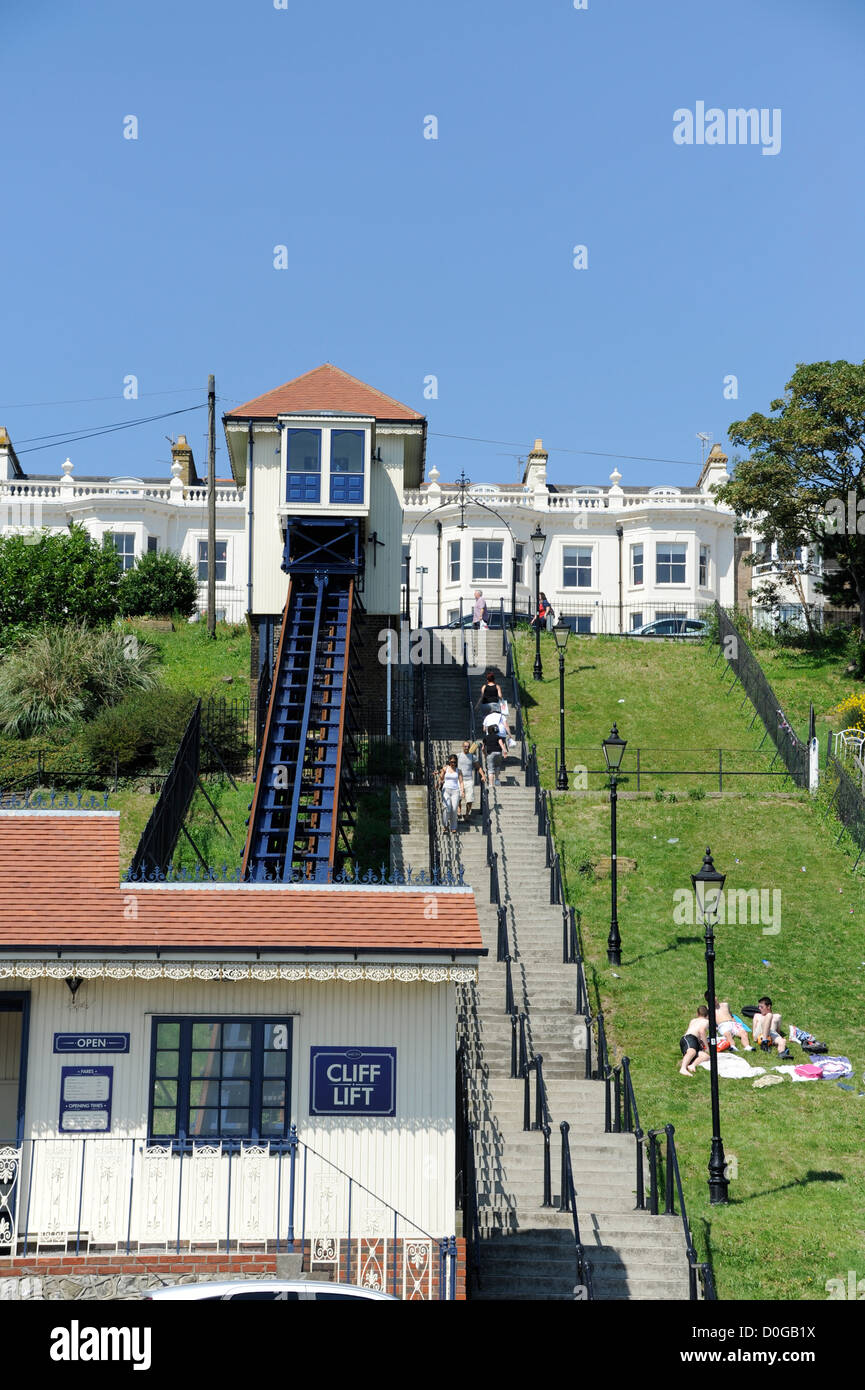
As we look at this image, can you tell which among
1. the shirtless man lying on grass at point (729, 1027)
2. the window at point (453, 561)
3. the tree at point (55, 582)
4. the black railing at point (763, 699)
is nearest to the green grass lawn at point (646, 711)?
the black railing at point (763, 699)

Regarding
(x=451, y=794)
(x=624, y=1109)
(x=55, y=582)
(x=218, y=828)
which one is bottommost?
(x=624, y=1109)

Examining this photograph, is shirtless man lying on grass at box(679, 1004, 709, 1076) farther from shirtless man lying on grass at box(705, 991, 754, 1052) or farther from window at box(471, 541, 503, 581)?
window at box(471, 541, 503, 581)

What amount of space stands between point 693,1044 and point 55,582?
30.3 m

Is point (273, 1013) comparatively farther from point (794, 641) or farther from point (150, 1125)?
point (794, 641)

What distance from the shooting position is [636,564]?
59938mm

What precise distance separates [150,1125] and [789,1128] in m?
8.75

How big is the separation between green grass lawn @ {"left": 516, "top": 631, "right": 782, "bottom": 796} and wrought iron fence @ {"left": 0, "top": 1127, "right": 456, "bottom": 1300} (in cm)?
1832

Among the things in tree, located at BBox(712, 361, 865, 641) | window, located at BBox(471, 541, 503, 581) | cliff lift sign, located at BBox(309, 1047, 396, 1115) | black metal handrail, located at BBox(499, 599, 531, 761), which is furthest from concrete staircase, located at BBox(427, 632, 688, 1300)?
window, located at BBox(471, 541, 503, 581)

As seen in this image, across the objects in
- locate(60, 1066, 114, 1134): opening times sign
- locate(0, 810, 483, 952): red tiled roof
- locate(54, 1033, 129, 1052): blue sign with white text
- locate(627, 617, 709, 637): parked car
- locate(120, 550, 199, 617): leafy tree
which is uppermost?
locate(120, 550, 199, 617): leafy tree

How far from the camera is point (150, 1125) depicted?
527 inches

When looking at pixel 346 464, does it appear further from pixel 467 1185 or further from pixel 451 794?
pixel 467 1185

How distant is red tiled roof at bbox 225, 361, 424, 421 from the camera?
32.0m

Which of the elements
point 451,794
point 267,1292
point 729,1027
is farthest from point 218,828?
point 267,1292
